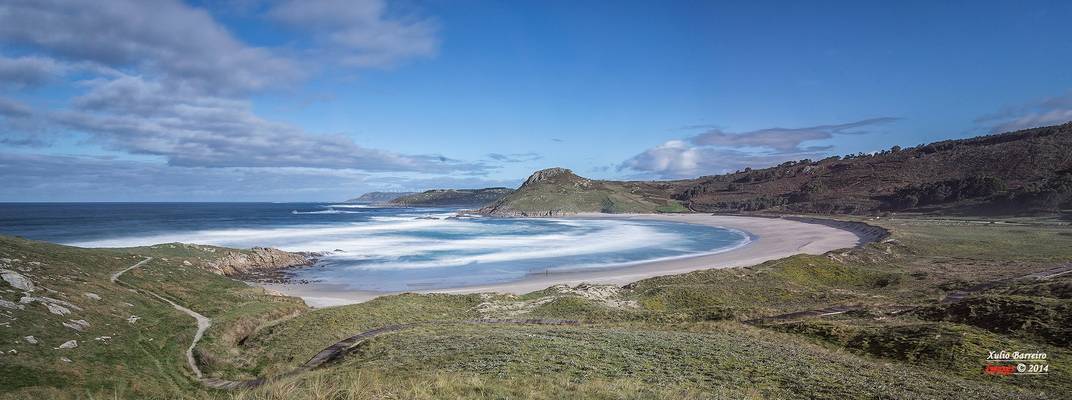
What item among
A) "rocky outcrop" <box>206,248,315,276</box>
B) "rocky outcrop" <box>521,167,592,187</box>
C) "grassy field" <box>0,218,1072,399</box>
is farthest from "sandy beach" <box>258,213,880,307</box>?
"rocky outcrop" <box>521,167,592,187</box>

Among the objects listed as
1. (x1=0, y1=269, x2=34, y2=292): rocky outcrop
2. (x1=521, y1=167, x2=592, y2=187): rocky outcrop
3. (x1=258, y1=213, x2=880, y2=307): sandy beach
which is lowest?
(x1=258, y1=213, x2=880, y2=307): sandy beach

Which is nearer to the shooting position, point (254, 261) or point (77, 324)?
point (77, 324)

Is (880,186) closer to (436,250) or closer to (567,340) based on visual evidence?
(436,250)

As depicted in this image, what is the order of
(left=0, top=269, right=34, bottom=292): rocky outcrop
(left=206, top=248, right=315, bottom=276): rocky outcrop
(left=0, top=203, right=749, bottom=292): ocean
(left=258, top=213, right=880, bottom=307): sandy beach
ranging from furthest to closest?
(left=0, top=203, right=749, bottom=292): ocean
(left=206, top=248, right=315, bottom=276): rocky outcrop
(left=258, top=213, right=880, bottom=307): sandy beach
(left=0, top=269, right=34, bottom=292): rocky outcrop

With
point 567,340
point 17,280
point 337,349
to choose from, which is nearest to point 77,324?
point 17,280

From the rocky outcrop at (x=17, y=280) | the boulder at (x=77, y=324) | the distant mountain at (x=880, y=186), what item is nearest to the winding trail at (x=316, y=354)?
the boulder at (x=77, y=324)

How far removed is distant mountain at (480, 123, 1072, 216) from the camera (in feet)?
281

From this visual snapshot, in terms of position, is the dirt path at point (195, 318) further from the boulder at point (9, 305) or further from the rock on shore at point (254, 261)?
the rock on shore at point (254, 261)

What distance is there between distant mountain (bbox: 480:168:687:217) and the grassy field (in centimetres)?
11447

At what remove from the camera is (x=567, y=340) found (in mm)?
13773

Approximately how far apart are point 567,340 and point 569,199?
135 meters

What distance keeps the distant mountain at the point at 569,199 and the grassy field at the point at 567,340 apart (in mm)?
114466

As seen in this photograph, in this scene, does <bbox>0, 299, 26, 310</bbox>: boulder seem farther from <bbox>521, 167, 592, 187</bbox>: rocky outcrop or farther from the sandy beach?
<bbox>521, 167, 592, 187</bbox>: rocky outcrop

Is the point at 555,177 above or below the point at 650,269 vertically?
above
